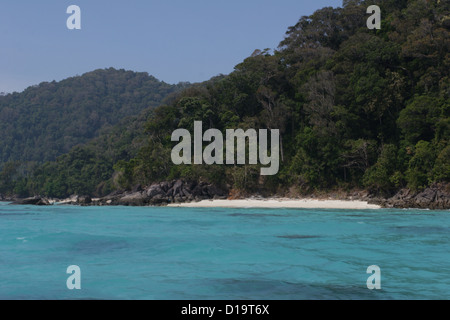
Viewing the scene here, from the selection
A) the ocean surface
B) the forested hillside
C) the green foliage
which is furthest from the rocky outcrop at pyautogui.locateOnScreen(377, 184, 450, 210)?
the forested hillside

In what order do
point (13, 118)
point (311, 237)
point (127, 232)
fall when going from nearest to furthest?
1. point (311, 237)
2. point (127, 232)
3. point (13, 118)

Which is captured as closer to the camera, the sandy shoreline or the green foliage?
the green foliage

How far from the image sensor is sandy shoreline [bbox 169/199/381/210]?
32750mm

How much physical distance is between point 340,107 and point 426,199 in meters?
11.4

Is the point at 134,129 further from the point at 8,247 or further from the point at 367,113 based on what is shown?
the point at 8,247

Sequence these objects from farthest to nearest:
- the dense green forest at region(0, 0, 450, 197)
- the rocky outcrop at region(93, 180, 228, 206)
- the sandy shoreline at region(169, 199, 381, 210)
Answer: the rocky outcrop at region(93, 180, 228, 206)
the dense green forest at region(0, 0, 450, 197)
the sandy shoreline at region(169, 199, 381, 210)

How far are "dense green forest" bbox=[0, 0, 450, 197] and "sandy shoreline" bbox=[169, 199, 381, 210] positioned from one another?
105 inches

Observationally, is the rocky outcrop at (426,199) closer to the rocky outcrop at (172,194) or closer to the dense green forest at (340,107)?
the dense green forest at (340,107)

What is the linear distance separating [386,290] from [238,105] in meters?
41.7

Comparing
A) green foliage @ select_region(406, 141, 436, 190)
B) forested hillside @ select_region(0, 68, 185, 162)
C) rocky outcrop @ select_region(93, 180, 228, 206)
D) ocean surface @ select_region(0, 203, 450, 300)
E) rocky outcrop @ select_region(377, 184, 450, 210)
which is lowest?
rocky outcrop @ select_region(93, 180, 228, 206)

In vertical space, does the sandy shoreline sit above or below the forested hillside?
below

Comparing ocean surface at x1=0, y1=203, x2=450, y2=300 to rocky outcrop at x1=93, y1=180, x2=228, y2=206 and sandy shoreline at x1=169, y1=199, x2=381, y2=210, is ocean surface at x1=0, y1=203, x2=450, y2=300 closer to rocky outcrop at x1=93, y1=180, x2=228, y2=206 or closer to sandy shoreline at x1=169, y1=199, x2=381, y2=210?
sandy shoreline at x1=169, y1=199, x2=381, y2=210

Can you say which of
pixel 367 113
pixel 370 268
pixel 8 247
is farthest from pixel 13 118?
pixel 370 268
